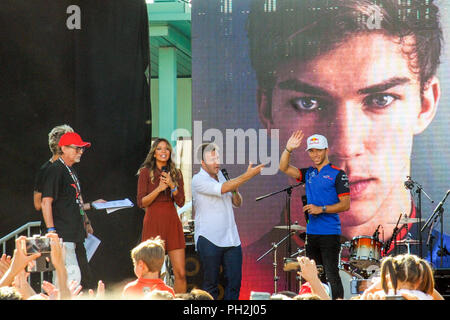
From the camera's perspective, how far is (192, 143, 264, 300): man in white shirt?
229 inches

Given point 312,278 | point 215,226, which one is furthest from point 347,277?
point 312,278

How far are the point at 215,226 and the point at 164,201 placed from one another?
49 cm

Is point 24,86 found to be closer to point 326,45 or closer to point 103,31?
point 103,31

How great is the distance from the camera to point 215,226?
5.92 m

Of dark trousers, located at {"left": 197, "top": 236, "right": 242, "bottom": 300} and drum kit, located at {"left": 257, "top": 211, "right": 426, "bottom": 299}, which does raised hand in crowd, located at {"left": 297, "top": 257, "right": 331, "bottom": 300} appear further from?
drum kit, located at {"left": 257, "top": 211, "right": 426, "bottom": 299}

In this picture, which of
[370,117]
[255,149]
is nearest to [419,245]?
[370,117]

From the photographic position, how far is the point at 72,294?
379 cm

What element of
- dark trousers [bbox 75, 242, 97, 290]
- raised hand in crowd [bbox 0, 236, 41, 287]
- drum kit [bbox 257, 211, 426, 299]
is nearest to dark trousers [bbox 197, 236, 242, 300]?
dark trousers [bbox 75, 242, 97, 290]

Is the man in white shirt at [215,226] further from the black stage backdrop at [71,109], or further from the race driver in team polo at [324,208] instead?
the black stage backdrop at [71,109]

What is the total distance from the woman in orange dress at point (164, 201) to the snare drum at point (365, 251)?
1.98m

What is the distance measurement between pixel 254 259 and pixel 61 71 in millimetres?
2815

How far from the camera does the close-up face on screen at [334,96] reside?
7.50m

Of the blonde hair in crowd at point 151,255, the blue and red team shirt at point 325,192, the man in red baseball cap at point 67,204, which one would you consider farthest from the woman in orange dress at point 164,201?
the blonde hair in crowd at point 151,255

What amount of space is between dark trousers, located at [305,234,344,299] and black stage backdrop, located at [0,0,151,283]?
2034 mm
